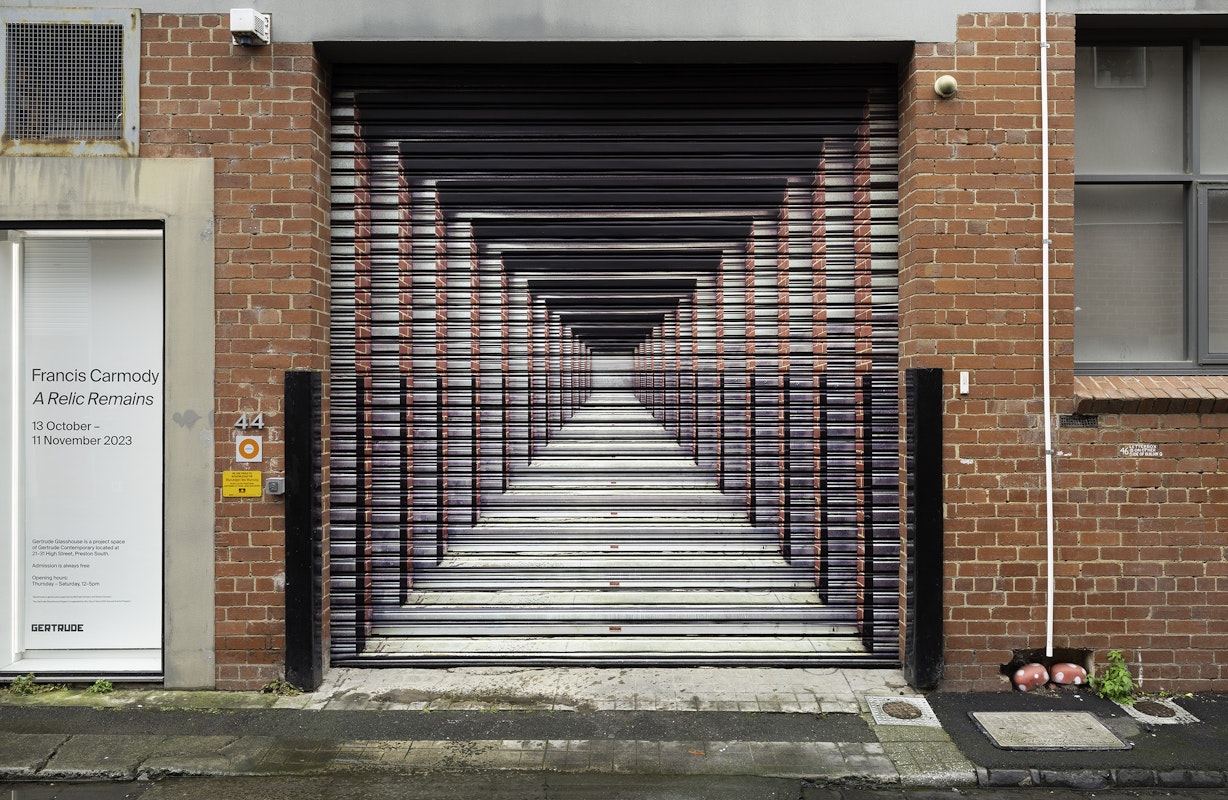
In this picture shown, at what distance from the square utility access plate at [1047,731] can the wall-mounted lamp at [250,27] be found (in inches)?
247

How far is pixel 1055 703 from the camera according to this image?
591 centimetres

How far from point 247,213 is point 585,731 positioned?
4.00 meters

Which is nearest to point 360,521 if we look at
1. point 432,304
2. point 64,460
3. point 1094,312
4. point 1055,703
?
point 432,304

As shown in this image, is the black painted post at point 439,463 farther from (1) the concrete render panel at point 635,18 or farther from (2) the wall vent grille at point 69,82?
(2) the wall vent grille at point 69,82

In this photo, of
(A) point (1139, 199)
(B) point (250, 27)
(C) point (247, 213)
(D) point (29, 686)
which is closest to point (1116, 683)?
(A) point (1139, 199)

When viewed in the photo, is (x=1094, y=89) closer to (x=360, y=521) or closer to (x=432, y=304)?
(x=432, y=304)

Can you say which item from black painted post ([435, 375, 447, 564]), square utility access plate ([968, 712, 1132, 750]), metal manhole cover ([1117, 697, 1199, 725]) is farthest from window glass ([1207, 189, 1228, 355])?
black painted post ([435, 375, 447, 564])

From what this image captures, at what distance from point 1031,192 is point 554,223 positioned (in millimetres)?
3333

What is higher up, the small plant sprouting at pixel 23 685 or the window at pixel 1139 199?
the window at pixel 1139 199

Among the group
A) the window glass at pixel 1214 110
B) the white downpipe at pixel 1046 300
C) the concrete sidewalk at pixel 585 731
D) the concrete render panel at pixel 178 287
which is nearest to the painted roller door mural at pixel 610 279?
the concrete sidewalk at pixel 585 731

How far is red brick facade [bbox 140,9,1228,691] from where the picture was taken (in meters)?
6.13

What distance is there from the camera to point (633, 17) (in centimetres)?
618

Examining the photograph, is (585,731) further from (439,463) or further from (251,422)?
(251,422)

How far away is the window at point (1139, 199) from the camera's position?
6.50m
